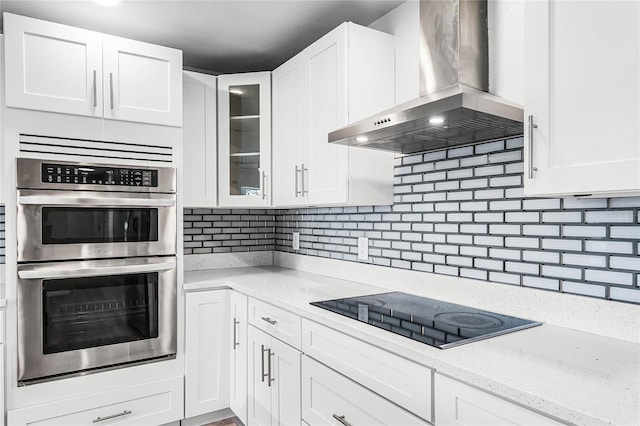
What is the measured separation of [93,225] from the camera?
88.5 inches

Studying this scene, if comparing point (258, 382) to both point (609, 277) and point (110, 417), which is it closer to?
point (110, 417)

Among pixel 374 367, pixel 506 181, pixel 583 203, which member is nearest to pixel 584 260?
pixel 583 203

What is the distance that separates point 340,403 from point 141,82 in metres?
2.02

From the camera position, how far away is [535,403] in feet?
3.04

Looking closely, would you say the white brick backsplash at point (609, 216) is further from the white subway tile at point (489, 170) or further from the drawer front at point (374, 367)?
the drawer front at point (374, 367)

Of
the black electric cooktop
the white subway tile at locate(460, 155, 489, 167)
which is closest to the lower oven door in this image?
the black electric cooktop

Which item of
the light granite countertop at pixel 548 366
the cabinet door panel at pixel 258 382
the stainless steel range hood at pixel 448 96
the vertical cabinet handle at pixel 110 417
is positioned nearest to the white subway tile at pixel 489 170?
the stainless steel range hood at pixel 448 96

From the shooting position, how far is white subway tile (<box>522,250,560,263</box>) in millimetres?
1527

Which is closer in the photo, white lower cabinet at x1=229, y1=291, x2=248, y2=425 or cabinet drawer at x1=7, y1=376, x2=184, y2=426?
cabinet drawer at x1=7, y1=376, x2=184, y2=426

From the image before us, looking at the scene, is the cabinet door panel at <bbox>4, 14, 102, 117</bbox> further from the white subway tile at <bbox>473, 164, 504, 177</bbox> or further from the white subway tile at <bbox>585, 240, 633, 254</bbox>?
the white subway tile at <bbox>585, 240, 633, 254</bbox>

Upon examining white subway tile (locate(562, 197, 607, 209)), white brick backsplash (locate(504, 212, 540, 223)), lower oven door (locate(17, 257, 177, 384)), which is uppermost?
white subway tile (locate(562, 197, 607, 209))

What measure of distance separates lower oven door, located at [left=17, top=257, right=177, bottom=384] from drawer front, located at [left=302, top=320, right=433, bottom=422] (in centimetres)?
108

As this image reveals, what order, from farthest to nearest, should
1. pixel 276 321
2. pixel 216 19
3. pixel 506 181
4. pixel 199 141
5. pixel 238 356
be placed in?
1. pixel 199 141
2. pixel 238 356
3. pixel 216 19
4. pixel 276 321
5. pixel 506 181

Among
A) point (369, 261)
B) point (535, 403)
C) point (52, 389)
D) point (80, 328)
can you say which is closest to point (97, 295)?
point (80, 328)
